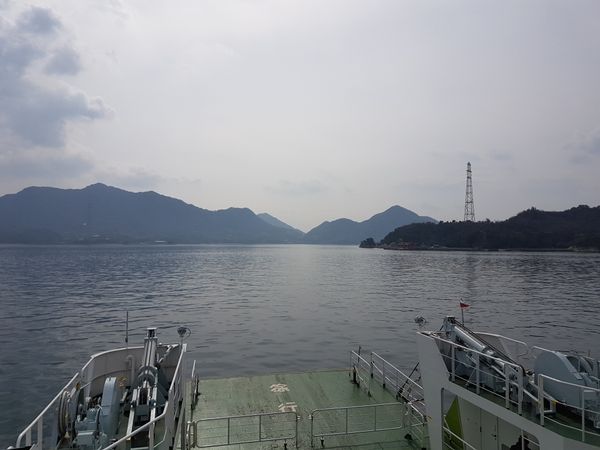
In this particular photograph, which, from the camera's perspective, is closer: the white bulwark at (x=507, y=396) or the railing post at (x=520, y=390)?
the white bulwark at (x=507, y=396)

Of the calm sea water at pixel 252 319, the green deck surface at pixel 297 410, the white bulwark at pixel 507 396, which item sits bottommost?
the calm sea water at pixel 252 319

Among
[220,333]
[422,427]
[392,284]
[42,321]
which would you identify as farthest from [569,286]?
[42,321]

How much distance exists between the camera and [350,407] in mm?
13492

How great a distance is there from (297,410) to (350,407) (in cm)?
329

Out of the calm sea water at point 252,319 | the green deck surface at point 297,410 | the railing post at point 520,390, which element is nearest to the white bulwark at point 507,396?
the railing post at point 520,390

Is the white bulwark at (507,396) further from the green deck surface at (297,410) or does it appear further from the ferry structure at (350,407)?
the green deck surface at (297,410)

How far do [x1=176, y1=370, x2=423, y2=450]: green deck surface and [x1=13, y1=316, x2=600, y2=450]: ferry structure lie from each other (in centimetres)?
4

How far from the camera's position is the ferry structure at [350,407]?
9.79 metres

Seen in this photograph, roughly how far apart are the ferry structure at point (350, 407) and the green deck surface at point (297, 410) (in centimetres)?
4

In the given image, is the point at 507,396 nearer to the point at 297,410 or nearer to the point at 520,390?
the point at 520,390

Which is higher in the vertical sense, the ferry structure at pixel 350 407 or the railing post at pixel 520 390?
the railing post at pixel 520 390

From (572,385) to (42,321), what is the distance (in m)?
43.8

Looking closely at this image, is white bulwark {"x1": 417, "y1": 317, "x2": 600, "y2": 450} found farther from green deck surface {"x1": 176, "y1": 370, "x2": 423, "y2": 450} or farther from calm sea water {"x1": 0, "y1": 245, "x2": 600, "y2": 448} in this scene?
calm sea water {"x1": 0, "y1": 245, "x2": 600, "y2": 448}

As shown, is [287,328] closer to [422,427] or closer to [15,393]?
[15,393]
